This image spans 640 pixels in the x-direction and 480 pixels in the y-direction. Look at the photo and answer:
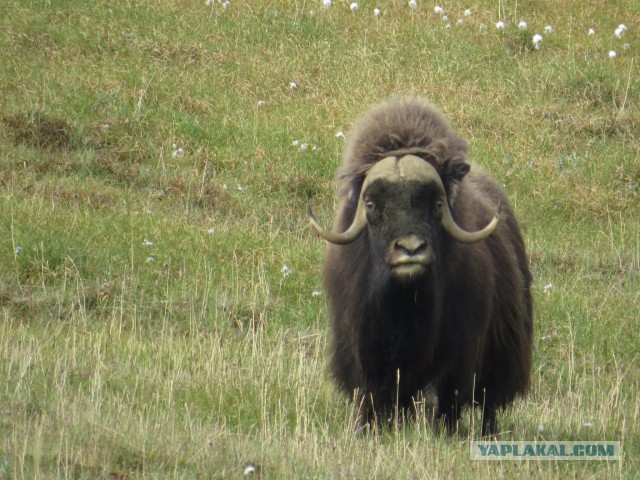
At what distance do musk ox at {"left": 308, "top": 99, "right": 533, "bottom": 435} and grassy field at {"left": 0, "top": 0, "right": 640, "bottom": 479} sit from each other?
0.38 m

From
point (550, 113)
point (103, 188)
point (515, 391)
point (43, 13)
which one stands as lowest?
point (515, 391)

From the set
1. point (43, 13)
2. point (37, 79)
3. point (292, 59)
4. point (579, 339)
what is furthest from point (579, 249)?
point (43, 13)

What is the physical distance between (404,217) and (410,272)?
12.6 inches

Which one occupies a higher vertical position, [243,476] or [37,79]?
[37,79]

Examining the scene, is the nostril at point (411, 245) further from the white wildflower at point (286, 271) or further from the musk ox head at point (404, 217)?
the white wildflower at point (286, 271)

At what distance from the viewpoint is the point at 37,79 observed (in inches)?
547

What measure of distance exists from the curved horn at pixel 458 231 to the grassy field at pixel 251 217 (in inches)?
40.6

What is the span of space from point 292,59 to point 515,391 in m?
9.02

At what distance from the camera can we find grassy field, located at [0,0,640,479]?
5.98m

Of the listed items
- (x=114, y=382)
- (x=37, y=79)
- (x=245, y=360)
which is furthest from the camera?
(x=37, y=79)

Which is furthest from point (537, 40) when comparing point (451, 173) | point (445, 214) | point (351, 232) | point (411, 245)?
point (411, 245)

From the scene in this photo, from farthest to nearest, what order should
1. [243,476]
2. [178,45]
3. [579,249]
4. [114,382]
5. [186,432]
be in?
[178,45]
[579,249]
[114,382]
[186,432]
[243,476]

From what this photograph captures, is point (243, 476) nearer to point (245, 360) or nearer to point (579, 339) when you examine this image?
point (245, 360)

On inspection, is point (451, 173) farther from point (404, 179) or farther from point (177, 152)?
point (177, 152)
